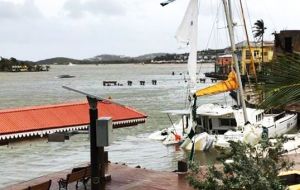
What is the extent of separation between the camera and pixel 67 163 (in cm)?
2831

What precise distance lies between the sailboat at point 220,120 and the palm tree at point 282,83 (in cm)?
2326

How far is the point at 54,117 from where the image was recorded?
41.9 feet

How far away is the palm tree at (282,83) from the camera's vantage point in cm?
491

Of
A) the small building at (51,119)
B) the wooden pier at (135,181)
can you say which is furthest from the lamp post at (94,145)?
the wooden pier at (135,181)

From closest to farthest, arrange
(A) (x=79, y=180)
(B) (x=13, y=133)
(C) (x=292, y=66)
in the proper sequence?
(C) (x=292, y=66), (B) (x=13, y=133), (A) (x=79, y=180)

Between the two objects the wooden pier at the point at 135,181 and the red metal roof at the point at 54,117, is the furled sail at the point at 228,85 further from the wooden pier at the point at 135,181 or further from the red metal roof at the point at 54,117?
the red metal roof at the point at 54,117

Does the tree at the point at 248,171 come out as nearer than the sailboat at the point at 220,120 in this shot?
Yes

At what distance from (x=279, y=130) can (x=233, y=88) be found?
548 centimetres

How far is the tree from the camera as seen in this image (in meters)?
7.95

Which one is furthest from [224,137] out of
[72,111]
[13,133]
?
[13,133]

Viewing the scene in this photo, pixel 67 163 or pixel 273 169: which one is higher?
pixel 273 169

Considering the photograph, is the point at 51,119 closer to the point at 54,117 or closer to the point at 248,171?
the point at 54,117

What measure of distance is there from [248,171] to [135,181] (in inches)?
300

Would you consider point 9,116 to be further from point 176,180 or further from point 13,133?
point 176,180
